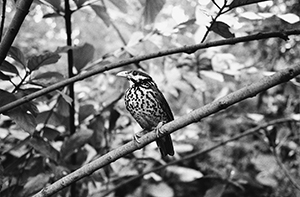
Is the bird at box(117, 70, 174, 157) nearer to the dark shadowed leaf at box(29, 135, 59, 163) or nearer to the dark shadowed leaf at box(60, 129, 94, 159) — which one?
the dark shadowed leaf at box(60, 129, 94, 159)

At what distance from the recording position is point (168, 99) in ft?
8.55

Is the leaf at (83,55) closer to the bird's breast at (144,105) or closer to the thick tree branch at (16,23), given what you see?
the bird's breast at (144,105)

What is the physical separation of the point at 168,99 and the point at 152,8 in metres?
1.10

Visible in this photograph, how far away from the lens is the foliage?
151 cm

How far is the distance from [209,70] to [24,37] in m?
2.64

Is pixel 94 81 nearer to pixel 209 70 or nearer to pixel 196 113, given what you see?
pixel 209 70

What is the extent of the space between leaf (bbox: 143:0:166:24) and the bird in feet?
1.82

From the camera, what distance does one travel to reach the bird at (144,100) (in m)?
2.09

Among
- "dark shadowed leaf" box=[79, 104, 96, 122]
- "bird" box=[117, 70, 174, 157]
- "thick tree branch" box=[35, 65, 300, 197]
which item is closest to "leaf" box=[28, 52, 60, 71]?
"thick tree branch" box=[35, 65, 300, 197]

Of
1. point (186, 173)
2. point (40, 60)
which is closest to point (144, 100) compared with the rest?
point (186, 173)

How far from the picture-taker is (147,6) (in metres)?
1.59

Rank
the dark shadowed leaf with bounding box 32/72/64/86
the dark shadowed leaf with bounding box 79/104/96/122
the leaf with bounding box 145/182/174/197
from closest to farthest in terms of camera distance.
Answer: the dark shadowed leaf with bounding box 32/72/64/86
the dark shadowed leaf with bounding box 79/104/96/122
the leaf with bounding box 145/182/174/197

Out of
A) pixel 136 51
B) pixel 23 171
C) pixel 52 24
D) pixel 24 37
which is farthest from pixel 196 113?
pixel 52 24

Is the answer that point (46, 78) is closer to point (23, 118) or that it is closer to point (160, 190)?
point (23, 118)
